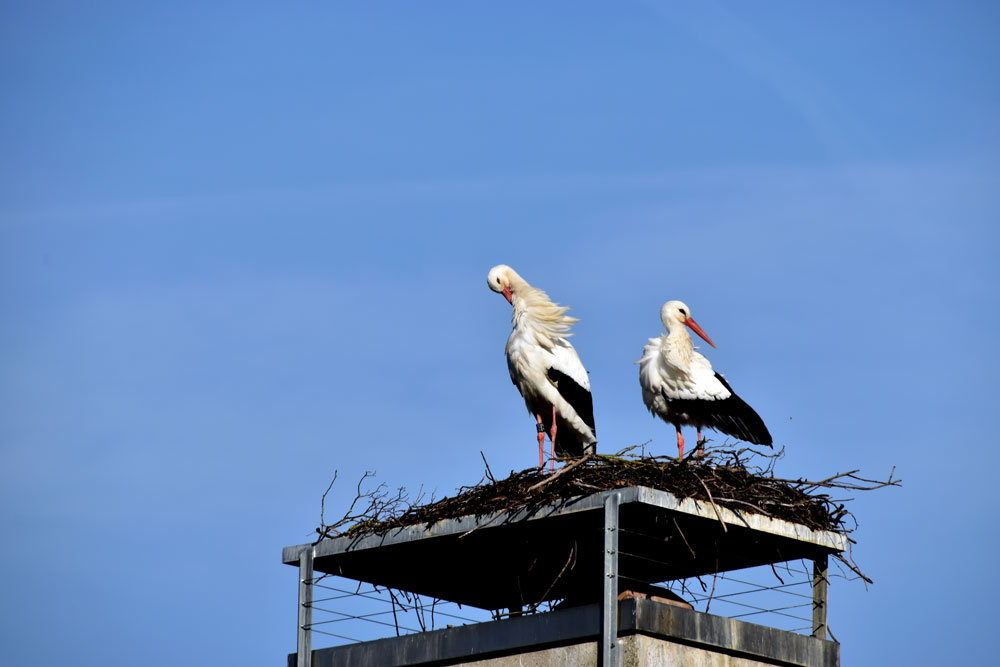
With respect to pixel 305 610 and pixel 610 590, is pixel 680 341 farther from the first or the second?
pixel 610 590

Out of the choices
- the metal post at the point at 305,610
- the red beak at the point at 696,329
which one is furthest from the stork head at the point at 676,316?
the metal post at the point at 305,610

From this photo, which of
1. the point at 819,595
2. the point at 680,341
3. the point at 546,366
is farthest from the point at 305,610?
the point at 680,341

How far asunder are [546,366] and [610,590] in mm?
3886

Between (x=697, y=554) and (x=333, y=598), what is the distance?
2.54 metres

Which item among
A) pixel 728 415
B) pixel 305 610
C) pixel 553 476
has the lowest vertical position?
pixel 305 610

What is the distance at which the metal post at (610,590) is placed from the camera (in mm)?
9156

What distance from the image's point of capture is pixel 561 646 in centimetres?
958

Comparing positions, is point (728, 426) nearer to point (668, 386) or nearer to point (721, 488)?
point (668, 386)

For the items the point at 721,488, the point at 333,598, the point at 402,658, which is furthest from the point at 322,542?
the point at 721,488

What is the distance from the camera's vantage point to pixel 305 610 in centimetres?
1091

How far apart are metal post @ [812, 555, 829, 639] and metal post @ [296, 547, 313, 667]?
11.1 feet

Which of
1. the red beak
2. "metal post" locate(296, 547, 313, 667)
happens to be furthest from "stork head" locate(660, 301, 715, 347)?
"metal post" locate(296, 547, 313, 667)

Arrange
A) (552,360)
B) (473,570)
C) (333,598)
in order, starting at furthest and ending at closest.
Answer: (552,360), (473,570), (333,598)

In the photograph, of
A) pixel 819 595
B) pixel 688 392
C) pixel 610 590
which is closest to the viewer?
pixel 610 590
